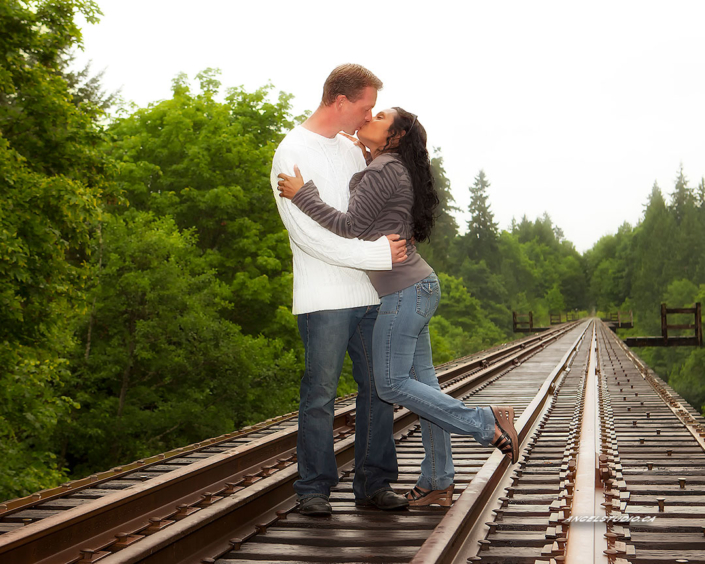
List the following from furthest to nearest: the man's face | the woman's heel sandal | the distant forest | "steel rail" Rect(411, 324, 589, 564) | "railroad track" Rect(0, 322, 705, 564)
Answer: the distant forest
the woman's heel sandal
the man's face
"railroad track" Rect(0, 322, 705, 564)
"steel rail" Rect(411, 324, 589, 564)

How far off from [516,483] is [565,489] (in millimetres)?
506

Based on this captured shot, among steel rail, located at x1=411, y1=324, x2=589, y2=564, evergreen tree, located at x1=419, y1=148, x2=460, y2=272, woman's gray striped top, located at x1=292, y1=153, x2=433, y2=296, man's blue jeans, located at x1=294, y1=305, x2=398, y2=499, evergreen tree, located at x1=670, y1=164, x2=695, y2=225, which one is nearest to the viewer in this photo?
steel rail, located at x1=411, y1=324, x2=589, y2=564

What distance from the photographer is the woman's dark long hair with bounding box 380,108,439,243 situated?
3730 millimetres

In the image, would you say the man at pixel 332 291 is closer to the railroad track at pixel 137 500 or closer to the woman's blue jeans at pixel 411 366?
the woman's blue jeans at pixel 411 366

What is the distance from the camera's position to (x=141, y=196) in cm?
2748

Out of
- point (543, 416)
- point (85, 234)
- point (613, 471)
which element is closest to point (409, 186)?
point (613, 471)

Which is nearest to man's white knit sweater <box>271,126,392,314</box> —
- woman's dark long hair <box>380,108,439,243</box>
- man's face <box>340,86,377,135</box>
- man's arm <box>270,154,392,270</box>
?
man's arm <box>270,154,392,270</box>

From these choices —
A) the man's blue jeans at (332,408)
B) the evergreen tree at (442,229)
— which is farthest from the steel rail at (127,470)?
the evergreen tree at (442,229)

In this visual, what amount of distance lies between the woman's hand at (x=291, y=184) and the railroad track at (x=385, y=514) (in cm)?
148

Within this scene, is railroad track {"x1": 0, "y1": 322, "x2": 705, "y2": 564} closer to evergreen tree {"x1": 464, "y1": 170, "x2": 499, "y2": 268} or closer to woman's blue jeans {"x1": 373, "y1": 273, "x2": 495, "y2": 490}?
woman's blue jeans {"x1": 373, "y1": 273, "x2": 495, "y2": 490}

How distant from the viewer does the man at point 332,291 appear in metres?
3.59

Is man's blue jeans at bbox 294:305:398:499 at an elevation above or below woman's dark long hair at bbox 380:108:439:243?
below

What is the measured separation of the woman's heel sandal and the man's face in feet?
6.22

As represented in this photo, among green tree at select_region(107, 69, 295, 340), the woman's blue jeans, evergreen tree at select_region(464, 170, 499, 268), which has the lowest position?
the woman's blue jeans
